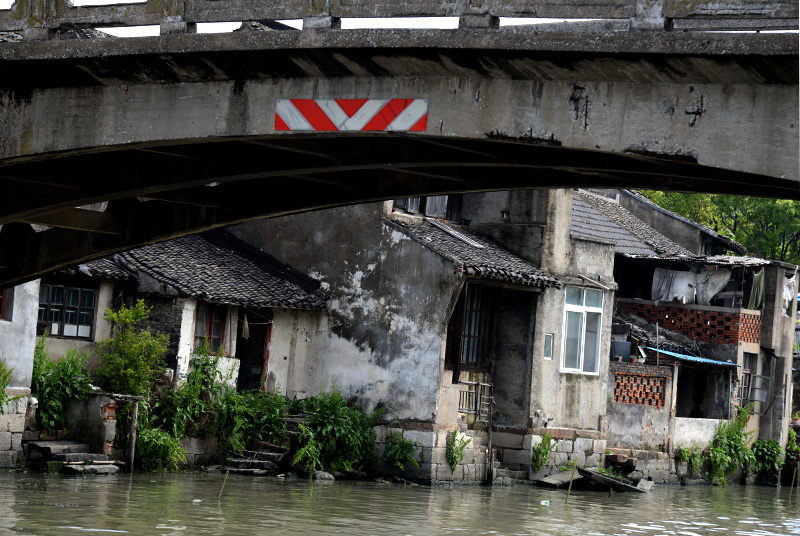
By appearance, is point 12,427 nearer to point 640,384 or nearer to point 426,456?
point 426,456

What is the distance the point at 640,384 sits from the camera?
25.5m

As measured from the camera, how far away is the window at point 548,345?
76.5 feet

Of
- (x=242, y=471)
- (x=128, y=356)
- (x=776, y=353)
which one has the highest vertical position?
(x=776, y=353)

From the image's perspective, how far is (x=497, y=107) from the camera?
6.76 metres

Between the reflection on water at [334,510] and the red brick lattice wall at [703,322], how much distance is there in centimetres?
653

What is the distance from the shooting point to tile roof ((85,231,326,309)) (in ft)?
64.2

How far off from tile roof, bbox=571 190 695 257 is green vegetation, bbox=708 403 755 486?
414 centimetres

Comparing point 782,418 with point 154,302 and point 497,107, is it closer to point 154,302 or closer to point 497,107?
point 154,302

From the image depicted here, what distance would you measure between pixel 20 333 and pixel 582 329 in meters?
11.5

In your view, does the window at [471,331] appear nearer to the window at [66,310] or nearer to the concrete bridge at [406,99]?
the window at [66,310]

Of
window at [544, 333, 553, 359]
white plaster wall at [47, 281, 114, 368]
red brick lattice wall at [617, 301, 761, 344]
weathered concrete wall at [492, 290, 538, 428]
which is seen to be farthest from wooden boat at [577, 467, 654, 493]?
white plaster wall at [47, 281, 114, 368]

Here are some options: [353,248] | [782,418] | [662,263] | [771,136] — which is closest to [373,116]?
[771,136]

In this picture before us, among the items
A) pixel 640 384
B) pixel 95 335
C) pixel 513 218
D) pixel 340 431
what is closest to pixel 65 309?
pixel 95 335

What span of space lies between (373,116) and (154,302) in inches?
526
